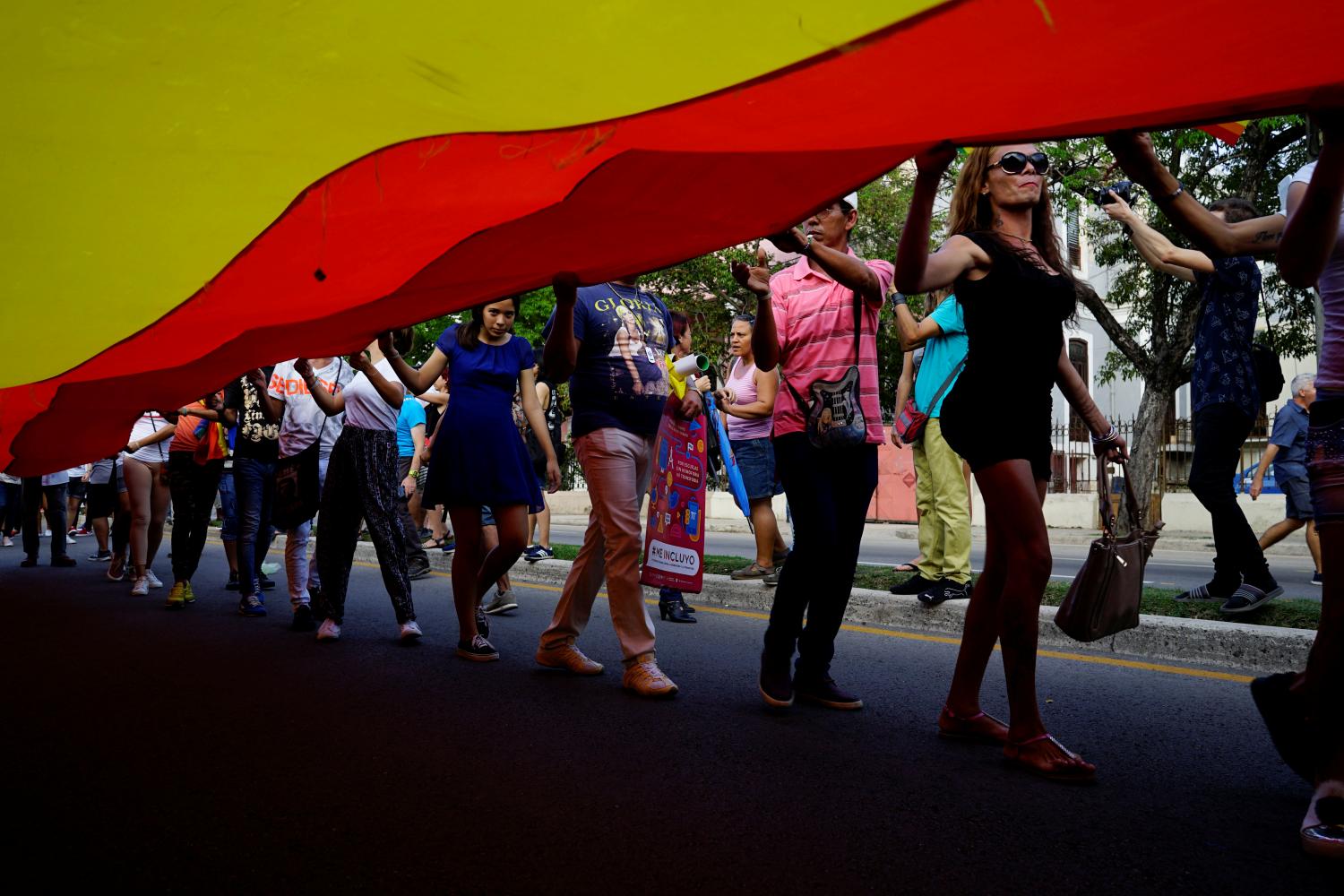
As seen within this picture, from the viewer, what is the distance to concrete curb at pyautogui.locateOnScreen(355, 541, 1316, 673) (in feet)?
16.5

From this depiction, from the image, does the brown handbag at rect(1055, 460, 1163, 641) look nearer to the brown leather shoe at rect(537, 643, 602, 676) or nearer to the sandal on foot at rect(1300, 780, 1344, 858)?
the sandal on foot at rect(1300, 780, 1344, 858)

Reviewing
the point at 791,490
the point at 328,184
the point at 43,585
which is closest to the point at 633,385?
the point at 791,490

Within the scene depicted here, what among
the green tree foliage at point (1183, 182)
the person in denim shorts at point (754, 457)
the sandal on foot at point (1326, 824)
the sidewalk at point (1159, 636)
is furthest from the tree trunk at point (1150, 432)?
the sandal on foot at point (1326, 824)

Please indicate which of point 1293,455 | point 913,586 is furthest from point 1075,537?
point 913,586

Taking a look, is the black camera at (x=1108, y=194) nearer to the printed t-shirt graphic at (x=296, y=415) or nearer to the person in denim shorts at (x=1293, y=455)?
the printed t-shirt graphic at (x=296, y=415)

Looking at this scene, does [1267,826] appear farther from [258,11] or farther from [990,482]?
[258,11]

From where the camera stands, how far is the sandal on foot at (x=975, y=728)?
146 inches

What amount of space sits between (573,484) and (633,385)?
24.5 meters

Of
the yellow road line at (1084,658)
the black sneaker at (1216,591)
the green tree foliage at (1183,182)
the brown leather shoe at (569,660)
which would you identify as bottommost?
the brown leather shoe at (569,660)

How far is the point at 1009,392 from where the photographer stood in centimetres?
340

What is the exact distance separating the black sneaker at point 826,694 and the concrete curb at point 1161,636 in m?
0.97

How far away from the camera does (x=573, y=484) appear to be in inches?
1147

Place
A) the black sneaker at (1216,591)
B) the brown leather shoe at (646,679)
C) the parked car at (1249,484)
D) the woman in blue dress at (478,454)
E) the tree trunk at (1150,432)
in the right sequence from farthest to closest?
the parked car at (1249,484), the tree trunk at (1150,432), the black sneaker at (1216,591), the woman in blue dress at (478,454), the brown leather shoe at (646,679)

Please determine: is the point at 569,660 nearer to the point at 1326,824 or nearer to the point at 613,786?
the point at 613,786
